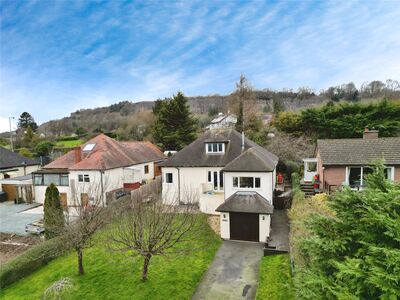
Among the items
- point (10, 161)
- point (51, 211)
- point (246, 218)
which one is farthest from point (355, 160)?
point (10, 161)

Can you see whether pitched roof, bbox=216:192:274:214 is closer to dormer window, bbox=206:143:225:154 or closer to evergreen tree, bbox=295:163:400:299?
Answer: dormer window, bbox=206:143:225:154

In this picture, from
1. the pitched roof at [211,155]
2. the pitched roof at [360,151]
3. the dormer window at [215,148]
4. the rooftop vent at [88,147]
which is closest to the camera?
the pitched roof at [360,151]

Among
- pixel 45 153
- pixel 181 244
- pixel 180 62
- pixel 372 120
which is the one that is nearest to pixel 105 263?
pixel 181 244

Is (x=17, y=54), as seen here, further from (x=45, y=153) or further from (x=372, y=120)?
(x=45, y=153)

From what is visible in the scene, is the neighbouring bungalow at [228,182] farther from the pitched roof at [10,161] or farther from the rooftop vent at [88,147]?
the pitched roof at [10,161]

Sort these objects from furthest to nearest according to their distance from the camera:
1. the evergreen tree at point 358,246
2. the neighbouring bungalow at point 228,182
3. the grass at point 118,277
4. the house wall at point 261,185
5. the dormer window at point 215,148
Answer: the dormer window at point 215,148
the house wall at point 261,185
the neighbouring bungalow at point 228,182
the grass at point 118,277
the evergreen tree at point 358,246

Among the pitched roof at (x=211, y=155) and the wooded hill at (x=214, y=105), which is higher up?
the wooded hill at (x=214, y=105)

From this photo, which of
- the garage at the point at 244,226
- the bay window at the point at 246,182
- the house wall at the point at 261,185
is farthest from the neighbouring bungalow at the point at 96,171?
the garage at the point at 244,226
